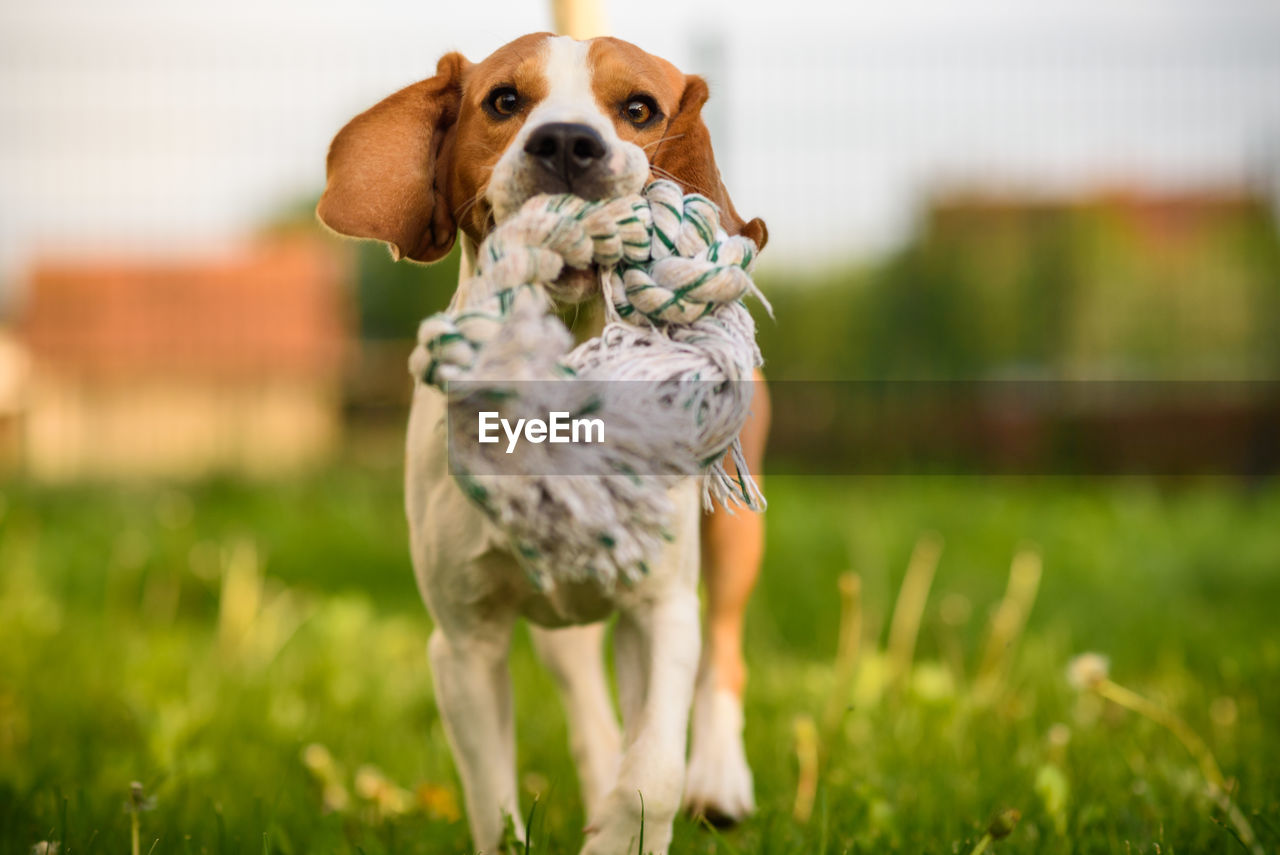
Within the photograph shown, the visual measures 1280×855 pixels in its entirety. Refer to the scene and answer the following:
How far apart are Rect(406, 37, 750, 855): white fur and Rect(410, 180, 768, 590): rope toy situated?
→ 17 centimetres

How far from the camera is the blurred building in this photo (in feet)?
28.9

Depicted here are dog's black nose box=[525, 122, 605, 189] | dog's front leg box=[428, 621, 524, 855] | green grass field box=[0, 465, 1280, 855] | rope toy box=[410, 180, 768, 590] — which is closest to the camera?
rope toy box=[410, 180, 768, 590]

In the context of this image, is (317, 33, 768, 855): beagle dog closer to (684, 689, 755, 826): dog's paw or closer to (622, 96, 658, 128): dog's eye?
(622, 96, 658, 128): dog's eye

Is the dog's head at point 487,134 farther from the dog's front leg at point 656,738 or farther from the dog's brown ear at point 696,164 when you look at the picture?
the dog's front leg at point 656,738

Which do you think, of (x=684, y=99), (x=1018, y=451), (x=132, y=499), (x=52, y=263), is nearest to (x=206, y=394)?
(x=132, y=499)

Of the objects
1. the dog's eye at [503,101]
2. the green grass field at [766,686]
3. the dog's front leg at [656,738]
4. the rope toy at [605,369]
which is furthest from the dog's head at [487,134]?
the green grass field at [766,686]

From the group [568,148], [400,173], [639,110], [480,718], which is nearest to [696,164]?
[639,110]

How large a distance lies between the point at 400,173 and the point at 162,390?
7754 mm

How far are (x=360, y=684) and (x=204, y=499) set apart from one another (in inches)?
149

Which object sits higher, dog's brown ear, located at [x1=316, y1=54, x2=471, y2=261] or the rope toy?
dog's brown ear, located at [x1=316, y1=54, x2=471, y2=261]

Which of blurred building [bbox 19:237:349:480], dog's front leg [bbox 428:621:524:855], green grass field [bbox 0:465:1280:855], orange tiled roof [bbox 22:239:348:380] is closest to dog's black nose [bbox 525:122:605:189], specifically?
dog's front leg [bbox 428:621:524:855]

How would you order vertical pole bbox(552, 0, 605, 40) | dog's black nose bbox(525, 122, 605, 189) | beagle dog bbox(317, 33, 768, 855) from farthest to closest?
1. vertical pole bbox(552, 0, 605, 40)
2. beagle dog bbox(317, 33, 768, 855)
3. dog's black nose bbox(525, 122, 605, 189)

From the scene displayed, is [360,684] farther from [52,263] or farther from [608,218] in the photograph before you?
[52,263]

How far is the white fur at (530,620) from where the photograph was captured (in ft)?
6.08
